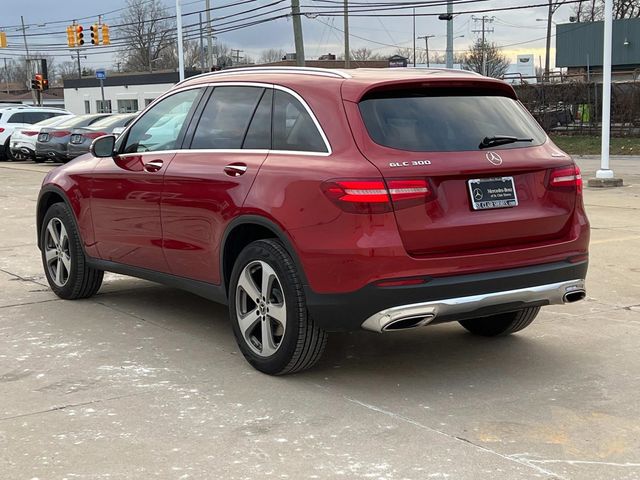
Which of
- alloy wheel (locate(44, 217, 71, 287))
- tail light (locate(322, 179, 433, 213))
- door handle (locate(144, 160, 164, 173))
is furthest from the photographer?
alloy wheel (locate(44, 217, 71, 287))

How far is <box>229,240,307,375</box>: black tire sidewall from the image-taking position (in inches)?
180

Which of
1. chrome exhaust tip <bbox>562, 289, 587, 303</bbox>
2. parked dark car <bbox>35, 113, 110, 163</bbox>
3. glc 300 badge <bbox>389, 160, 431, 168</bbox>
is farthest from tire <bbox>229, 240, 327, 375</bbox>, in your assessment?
parked dark car <bbox>35, 113, 110, 163</bbox>

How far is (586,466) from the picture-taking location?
3.65 meters

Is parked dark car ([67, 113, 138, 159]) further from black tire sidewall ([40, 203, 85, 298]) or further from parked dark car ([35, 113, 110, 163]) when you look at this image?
black tire sidewall ([40, 203, 85, 298])

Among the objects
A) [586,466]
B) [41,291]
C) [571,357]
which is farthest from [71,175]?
[586,466]

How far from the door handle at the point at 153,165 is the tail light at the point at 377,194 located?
5.99 ft

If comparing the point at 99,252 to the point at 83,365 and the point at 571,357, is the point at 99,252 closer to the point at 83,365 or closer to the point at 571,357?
the point at 83,365

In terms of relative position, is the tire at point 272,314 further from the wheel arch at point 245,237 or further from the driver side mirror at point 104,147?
the driver side mirror at point 104,147

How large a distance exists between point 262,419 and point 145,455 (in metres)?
0.67

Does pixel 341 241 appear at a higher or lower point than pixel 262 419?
higher

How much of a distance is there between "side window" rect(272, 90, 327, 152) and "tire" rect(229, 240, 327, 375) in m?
0.57

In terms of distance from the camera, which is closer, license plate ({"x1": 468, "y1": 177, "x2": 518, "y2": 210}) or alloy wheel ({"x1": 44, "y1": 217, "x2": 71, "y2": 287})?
license plate ({"x1": 468, "y1": 177, "x2": 518, "y2": 210})

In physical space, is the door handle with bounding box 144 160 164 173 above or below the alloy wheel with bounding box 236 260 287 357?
above

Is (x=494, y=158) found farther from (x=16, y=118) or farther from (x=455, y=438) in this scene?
(x=16, y=118)
